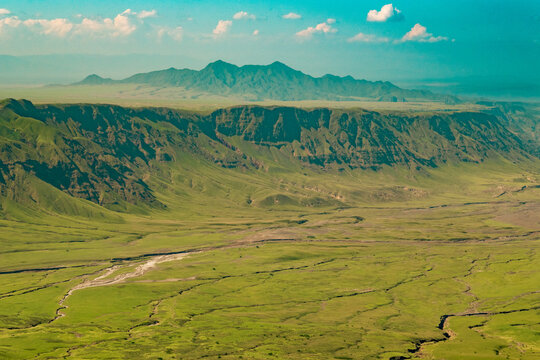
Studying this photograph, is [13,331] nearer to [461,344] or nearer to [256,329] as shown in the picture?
[256,329]

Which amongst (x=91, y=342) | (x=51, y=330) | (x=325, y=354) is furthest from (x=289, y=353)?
(x=51, y=330)

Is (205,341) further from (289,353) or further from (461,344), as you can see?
(461,344)

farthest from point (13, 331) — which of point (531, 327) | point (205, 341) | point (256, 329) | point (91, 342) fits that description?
point (531, 327)

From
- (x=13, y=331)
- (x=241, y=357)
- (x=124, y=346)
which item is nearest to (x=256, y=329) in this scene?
(x=241, y=357)

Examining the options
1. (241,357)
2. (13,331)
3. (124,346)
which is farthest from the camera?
(13,331)

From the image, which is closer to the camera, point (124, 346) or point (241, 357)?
point (241, 357)

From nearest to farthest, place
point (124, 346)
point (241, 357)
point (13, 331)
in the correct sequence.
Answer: point (241, 357) → point (124, 346) → point (13, 331)

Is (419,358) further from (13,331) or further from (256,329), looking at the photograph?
(13,331)

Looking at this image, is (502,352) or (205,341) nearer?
(502,352)
